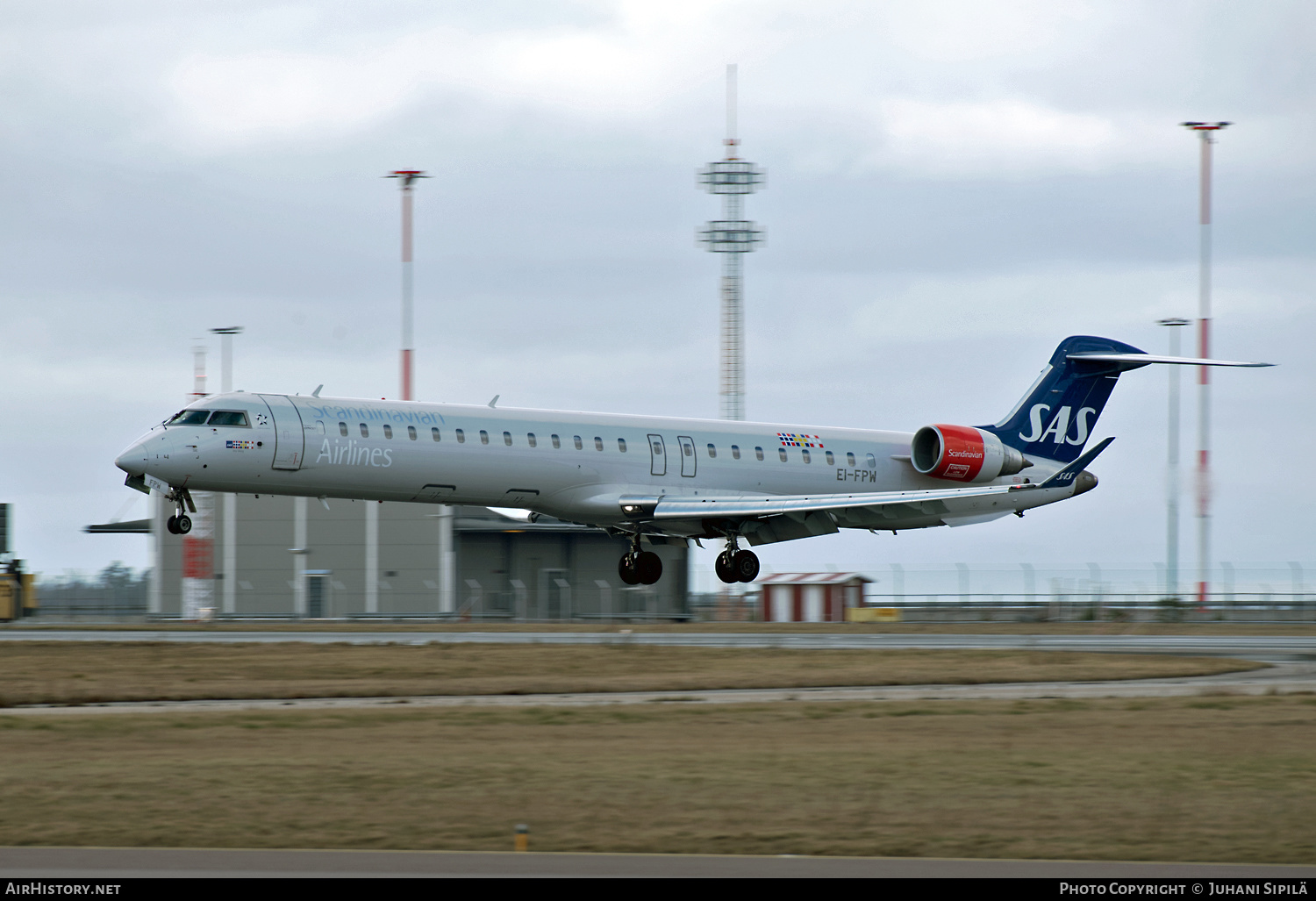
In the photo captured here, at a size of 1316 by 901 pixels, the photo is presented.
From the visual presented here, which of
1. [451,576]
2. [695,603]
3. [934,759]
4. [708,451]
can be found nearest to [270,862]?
[934,759]

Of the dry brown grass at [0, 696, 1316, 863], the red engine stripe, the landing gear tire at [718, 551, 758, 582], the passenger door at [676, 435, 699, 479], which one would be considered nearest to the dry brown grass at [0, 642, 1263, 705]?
the dry brown grass at [0, 696, 1316, 863]

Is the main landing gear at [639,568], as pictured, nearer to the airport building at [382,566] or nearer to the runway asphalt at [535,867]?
the airport building at [382,566]

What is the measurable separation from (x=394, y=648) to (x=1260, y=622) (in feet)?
106

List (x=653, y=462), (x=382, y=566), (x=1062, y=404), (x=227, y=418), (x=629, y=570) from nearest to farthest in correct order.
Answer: (x=227, y=418)
(x=653, y=462)
(x=629, y=570)
(x=1062, y=404)
(x=382, y=566)

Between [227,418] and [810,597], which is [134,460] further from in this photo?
[810,597]

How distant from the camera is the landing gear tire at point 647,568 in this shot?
4022cm

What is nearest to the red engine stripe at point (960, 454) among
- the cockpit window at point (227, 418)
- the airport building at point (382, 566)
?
the airport building at point (382, 566)

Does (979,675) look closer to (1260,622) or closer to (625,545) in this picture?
(1260,622)

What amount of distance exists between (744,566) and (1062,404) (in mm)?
12072

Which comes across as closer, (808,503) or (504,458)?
(504,458)

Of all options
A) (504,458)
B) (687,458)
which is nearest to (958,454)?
(687,458)

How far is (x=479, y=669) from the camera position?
27562mm

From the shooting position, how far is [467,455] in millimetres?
33938

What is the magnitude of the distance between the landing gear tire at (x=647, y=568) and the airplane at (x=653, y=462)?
0.13 ft
